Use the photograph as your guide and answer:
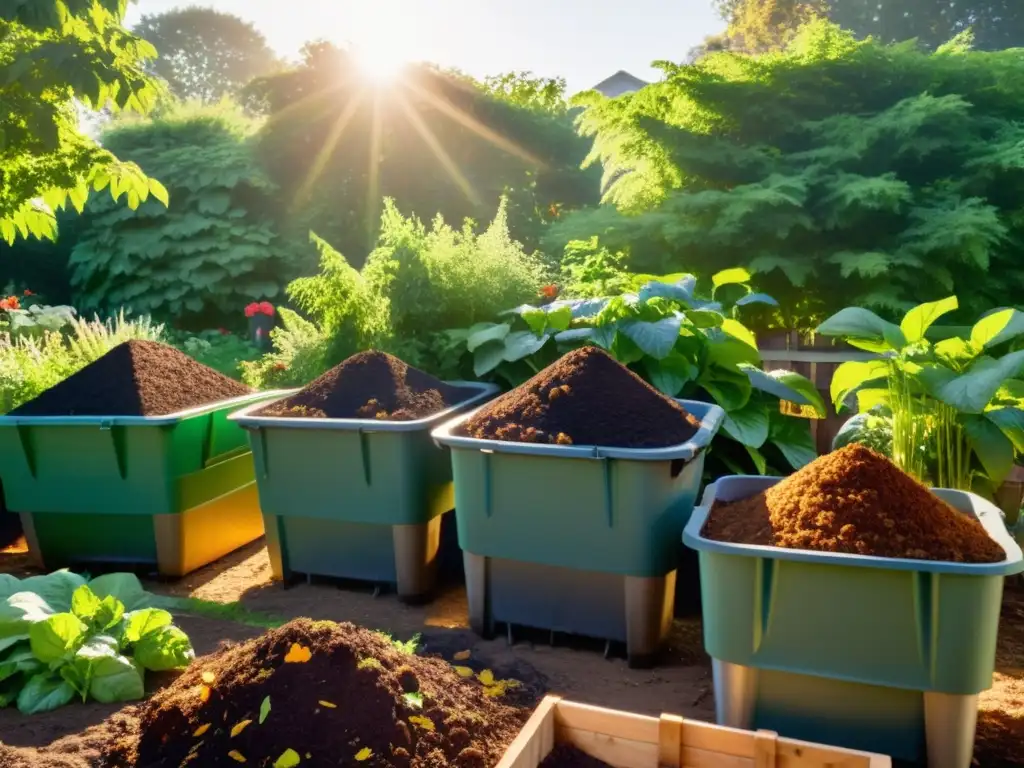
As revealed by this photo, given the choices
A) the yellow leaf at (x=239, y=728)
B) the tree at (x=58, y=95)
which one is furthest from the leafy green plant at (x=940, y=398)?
the tree at (x=58, y=95)

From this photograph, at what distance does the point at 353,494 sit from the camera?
3.14 meters

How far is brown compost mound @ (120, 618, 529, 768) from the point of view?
1664mm

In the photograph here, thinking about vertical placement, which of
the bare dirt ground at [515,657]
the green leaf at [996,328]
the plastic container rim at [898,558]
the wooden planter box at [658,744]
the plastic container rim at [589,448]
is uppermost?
the green leaf at [996,328]

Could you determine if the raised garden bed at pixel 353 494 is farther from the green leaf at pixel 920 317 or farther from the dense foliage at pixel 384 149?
the dense foliage at pixel 384 149

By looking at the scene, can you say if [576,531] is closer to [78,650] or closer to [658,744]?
[658,744]

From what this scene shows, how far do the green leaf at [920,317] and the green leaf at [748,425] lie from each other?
2.15 ft

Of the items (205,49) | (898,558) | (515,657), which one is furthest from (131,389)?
(205,49)

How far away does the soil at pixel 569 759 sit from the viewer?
1738 millimetres

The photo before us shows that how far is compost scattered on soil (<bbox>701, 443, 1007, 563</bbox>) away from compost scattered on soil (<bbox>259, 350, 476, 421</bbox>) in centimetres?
146

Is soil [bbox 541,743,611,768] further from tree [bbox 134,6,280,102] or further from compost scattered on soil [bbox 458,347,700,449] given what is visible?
tree [bbox 134,6,280,102]

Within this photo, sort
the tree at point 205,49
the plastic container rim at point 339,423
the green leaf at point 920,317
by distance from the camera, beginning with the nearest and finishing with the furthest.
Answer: the green leaf at point 920,317, the plastic container rim at point 339,423, the tree at point 205,49

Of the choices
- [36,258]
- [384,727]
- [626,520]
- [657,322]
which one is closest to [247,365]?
[657,322]

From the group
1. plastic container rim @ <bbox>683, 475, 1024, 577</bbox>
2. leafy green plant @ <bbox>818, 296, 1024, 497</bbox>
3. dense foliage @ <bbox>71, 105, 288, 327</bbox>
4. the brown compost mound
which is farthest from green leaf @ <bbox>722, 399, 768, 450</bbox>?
dense foliage @ <bbox>71, 105, 288, 327</bbox>

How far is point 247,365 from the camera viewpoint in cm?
574
